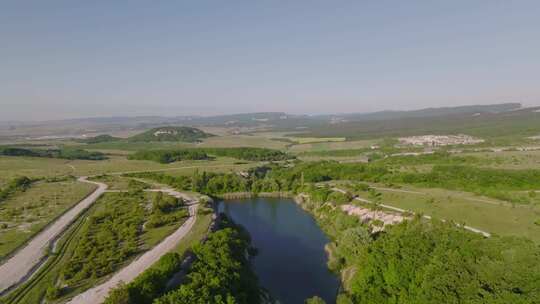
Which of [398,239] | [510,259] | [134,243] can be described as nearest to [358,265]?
[398,239]

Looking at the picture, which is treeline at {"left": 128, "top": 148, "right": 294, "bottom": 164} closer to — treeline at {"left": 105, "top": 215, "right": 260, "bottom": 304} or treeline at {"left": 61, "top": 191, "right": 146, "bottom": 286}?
treeline at {"left": 61, "top": 191, "right": 146, "bottom": 286}

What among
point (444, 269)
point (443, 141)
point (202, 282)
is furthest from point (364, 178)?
point (443, 141)

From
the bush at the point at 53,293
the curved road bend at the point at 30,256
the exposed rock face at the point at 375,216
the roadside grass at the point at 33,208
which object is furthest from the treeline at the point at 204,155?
the bush at the point at 53,293

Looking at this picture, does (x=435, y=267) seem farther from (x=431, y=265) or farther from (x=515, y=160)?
(x=515, y=160)

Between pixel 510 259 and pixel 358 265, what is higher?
pixel 510 259

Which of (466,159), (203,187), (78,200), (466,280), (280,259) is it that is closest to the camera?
(466,280)

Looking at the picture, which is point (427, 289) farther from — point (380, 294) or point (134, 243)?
point (134, 243)

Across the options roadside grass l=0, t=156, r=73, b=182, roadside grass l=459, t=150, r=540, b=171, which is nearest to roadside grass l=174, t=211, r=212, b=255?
roadside grass l=0, t=156, r=73, b=182
